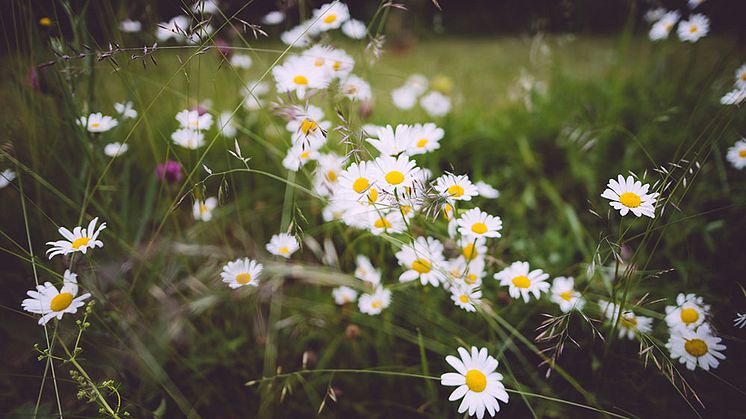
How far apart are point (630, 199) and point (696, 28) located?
0.66 meters

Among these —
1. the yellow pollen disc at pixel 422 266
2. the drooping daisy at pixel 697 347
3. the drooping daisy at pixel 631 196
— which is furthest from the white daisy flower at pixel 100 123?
the drooping daisy at pixel 697 347

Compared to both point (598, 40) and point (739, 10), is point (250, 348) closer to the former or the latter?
point (739, 10)

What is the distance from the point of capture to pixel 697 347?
62 cm

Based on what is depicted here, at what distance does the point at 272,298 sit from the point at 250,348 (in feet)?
0.36

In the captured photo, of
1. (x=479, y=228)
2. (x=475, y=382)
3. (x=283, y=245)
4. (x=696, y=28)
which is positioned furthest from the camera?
(x=696, y=28)

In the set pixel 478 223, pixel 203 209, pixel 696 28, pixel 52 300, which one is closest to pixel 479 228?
pixel 478 223

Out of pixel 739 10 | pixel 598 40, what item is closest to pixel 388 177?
pixel 739 10

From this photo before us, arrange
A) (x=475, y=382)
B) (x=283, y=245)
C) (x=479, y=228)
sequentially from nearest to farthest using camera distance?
(x=475, y=382), (x=479, y=228), (x=283, y=245)

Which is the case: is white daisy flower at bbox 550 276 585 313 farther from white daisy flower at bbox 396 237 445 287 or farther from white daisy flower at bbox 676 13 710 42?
white daisy flower at bbox 676 13 710 42

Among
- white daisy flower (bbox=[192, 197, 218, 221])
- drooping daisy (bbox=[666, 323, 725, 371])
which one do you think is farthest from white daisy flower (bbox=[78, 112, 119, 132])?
drooping daisy (bbox=[666, 323, 725, 371])

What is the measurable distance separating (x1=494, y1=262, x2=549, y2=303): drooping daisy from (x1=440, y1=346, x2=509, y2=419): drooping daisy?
154mm

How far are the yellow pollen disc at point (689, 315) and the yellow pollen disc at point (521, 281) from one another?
0.78ft

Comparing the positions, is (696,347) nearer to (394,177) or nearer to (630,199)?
(630,199)

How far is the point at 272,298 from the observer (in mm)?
921
